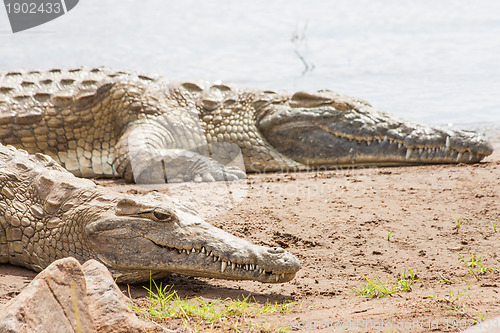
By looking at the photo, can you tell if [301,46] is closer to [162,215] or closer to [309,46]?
[309,46]

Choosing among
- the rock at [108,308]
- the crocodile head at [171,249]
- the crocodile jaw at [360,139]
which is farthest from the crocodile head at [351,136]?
the rock at [108,308]

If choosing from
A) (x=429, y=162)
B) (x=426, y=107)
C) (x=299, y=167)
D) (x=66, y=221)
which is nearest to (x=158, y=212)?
(x=66, y=221)

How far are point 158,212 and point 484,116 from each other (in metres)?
8.58

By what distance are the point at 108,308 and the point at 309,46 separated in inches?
622

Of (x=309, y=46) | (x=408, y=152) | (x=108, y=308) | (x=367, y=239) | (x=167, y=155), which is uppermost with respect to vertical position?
(x=108, y=308)

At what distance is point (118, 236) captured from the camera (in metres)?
3.67

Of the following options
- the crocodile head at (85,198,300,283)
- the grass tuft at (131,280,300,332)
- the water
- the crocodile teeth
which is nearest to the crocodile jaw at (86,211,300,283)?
the crocodile head at (85,198,300,283)

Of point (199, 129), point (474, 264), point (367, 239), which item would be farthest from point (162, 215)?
point (199, 129)

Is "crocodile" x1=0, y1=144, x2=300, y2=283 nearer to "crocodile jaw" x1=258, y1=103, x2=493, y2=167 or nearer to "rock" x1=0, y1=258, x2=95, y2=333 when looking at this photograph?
"rock" x1=0, y1=258, x2=95, y2=333

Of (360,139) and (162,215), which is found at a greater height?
(162,215)

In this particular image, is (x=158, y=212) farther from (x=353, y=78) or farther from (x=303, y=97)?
(x=353, y=78)

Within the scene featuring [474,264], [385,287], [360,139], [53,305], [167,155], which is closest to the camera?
[53,305]

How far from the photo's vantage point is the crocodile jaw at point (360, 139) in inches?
273

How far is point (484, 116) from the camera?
10.7m
